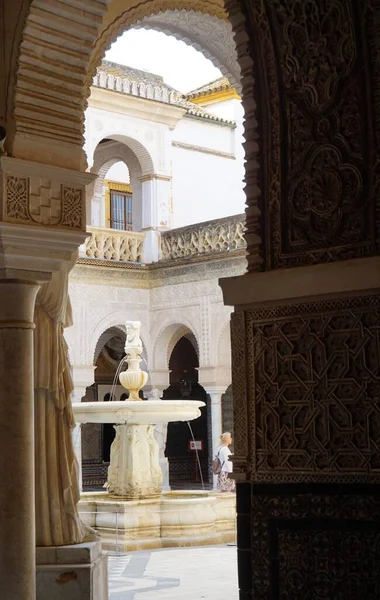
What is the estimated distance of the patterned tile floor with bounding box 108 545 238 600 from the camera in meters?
6.04

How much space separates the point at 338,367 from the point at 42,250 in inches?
73.7

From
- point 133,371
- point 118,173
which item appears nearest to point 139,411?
point 133,371

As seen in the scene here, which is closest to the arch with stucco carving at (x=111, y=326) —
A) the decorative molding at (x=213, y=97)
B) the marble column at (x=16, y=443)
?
the decorative molding at (x=213, y=97)

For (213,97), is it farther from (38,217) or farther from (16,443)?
(16,443)

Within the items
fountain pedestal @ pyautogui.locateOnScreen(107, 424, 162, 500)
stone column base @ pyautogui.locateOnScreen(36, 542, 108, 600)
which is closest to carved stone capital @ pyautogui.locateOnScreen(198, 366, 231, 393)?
fountain pedestal @ pyautogui.locateOnScreen(107, 424, 162, 500)

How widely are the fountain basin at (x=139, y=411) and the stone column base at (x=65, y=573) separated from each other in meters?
4.39

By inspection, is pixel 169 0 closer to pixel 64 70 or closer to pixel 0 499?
pixel 64 70

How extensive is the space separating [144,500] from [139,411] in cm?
77

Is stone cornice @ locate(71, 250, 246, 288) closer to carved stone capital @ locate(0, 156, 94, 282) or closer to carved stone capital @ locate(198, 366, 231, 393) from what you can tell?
carved stone capital @ locate(198, 366, 231, 393)

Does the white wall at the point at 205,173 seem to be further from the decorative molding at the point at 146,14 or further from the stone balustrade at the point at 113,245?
the decorative molding at the point at 146,14

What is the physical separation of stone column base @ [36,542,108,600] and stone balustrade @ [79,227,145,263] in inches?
453

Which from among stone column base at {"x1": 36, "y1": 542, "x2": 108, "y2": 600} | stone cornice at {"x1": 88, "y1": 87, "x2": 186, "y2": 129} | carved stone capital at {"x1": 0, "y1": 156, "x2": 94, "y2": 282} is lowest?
stone column base at {"x1": 36, "y1": 542, "x2": 108, "y2": 600}

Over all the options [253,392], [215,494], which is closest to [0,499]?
[253,392]

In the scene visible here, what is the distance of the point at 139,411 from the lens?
900 centimetres
